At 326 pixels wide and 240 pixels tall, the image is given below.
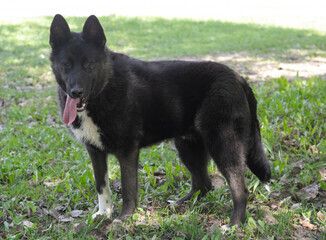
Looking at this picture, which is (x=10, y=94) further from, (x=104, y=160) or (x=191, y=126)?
(x=191, y=126)

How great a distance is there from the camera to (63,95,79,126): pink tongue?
3.34m

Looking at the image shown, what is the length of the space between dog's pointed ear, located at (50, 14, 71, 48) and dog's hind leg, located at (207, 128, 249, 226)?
1572 mm

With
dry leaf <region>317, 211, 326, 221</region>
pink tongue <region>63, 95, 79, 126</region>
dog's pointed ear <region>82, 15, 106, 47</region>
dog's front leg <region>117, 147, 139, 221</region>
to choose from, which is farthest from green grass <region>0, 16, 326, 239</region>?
dog's pointed ear <region>82, 15, 106, 47</region>

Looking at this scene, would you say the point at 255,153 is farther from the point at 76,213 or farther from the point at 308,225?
the point at 76,213

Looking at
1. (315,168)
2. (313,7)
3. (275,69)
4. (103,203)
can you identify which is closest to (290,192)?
(315,168)

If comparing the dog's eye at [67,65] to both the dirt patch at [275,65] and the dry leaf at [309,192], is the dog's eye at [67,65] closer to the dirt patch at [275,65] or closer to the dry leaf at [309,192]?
the dry leaf at [309,192]

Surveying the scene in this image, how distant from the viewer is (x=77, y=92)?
10.4ft

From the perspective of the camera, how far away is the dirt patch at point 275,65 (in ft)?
26.6

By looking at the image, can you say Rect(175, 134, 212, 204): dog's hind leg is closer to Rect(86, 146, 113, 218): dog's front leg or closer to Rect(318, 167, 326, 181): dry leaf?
Rect(86, 146, 113, 218): dog's front leg

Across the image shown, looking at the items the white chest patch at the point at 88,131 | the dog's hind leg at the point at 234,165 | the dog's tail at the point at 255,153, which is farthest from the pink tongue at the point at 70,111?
the dog's tail at the point at 255,153

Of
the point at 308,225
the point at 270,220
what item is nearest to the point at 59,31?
the point at 270,220

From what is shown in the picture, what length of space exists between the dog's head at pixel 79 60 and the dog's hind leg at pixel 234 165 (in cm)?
116

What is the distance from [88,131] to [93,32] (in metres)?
0.87

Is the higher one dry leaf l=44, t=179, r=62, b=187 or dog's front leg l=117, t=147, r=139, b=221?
dog's front leg l=117, t=147, r=139, b=221
